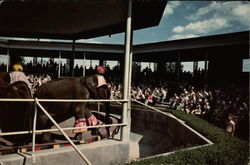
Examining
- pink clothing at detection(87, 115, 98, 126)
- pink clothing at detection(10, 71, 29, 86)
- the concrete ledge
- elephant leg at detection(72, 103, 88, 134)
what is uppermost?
pink clothing at detection(10, 71, 29, 86)

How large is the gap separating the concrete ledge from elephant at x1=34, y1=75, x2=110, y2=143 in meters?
0.59

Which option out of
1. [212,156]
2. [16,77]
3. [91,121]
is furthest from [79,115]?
[212,156]

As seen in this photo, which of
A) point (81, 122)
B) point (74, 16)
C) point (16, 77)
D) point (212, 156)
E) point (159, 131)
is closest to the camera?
point (212, 156)

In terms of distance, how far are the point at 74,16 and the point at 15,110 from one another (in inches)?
157

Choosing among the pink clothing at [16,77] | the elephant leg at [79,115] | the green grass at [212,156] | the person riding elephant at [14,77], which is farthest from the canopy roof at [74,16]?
the green grass at [212,156]

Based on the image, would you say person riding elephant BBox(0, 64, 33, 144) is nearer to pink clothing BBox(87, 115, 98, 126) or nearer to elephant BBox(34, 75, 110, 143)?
elephant BBox(34, 75, 110, 143)

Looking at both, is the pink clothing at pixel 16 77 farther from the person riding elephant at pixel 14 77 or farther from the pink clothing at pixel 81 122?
the pink clothing at pixel 81 122

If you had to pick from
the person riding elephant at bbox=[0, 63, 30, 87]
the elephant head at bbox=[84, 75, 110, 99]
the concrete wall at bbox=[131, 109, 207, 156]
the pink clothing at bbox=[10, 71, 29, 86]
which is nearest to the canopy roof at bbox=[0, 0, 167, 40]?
the person riding elephant at bbox=[0, 63, 30, 87]

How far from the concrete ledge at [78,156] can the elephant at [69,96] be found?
0.59 m

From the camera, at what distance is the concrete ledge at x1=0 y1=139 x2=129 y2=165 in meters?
3.54

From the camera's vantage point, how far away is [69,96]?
16.7 ft

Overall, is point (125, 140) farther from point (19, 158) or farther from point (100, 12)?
point (100, 12)

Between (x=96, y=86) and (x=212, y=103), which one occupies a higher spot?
(x=96, y=86)

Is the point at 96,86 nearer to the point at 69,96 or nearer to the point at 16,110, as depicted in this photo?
the point at 69,96
